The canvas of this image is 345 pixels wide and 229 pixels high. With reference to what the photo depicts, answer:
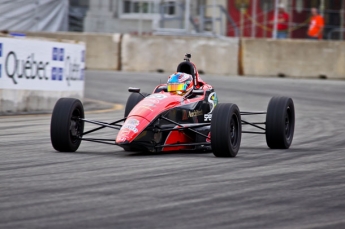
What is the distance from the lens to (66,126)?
33.2ft

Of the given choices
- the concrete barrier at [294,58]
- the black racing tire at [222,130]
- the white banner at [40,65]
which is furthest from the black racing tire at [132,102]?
the concrete barrier at [294,58]

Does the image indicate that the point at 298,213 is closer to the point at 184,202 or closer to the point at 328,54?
the point at 184,202

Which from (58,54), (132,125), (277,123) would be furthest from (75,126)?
(58,54)

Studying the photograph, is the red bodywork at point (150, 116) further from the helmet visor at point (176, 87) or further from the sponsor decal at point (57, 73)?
the sponsor decal at point (57, 73)

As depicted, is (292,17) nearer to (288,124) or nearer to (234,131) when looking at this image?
(288,124)

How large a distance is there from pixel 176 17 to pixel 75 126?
18543 millimetres

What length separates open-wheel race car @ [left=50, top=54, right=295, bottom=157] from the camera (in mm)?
9922

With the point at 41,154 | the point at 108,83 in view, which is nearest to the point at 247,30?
the point at 108,83

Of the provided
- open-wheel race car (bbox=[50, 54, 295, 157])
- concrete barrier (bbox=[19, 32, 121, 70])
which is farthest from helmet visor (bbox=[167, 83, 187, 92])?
concrete barrier (bbox=[19, 32, 121, 70])

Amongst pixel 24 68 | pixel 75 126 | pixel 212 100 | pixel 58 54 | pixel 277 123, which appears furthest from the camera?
pixel 58 54

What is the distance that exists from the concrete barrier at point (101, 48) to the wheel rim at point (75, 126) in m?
16.2

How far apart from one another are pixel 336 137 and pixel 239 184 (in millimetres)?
5506

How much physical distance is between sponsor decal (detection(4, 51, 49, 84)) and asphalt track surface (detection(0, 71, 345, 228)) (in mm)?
2226

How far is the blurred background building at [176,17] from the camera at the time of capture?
28109 mm
